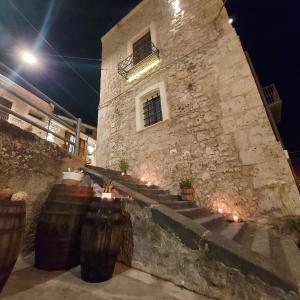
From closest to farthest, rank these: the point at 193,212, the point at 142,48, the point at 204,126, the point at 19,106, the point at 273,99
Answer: the point at 193,212, the point at 204,126, the point at 273,99, the point at 142,48, the point at 19,106

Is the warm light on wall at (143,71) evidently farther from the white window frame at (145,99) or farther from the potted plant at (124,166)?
the potted plant at (124,166)

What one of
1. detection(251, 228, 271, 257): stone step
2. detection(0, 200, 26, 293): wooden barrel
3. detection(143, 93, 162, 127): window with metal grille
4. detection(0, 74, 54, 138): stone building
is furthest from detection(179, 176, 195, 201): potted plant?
detection(0, 74, 54, 138): stone building

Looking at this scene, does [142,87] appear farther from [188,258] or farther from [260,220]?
[188,258]

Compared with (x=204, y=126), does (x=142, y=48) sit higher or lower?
higher

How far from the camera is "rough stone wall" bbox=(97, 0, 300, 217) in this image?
3658mm

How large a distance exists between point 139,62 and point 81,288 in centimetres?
665

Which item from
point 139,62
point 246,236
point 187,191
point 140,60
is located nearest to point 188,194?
point 187,191

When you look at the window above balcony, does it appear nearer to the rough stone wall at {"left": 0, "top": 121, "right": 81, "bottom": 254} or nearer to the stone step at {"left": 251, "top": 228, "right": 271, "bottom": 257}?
the rough stone wall at {"left": 0, "top": 121, "right": 81, "bottom": 254}

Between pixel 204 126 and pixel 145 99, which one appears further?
pixel 145 99

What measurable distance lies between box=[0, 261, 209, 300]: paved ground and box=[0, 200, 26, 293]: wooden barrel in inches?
11.2

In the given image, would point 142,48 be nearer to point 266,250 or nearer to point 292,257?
point 266,250

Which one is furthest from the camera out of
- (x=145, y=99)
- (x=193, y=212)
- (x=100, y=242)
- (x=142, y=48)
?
(x=142, y=48)

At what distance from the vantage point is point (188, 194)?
13.3ft

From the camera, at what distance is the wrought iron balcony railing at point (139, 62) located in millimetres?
6321
